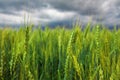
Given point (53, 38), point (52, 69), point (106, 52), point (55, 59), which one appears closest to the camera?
point (106, 52)

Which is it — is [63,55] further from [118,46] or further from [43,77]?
[118,46]

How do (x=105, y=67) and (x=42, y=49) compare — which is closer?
(x=105, y=67)

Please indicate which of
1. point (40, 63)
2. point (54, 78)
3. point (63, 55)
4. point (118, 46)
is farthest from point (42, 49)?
point (118, 46)

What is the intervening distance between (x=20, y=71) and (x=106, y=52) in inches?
24.0

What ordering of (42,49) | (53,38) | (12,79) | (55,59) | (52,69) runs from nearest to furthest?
1. (12,79)
2. (52,69)
3. (55,59)
4. (42,49)
5. (53,38)

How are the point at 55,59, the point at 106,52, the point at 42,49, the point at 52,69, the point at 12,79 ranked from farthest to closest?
the point at 42,49, the point at 55,59, the point at 52,69, the point at 106,52, the point at 12,79

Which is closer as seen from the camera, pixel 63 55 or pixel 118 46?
pixel 63 55

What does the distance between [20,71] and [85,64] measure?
49cm

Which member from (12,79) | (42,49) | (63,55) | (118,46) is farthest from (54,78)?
(118,46)

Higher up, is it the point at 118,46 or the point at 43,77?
the point at 118,46

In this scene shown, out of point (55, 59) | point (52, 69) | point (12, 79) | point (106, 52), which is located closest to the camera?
point (12, 79)

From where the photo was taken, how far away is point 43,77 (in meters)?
1.78

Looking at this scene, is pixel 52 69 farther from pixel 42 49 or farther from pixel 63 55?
pixel 42 49

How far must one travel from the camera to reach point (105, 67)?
1604 millimetres
